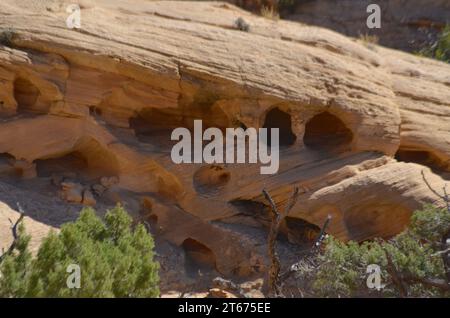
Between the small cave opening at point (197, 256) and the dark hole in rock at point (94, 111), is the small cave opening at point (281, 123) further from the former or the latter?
the dark hole in rock at point (94, 111)

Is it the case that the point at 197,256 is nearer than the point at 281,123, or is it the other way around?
the point at 197,256

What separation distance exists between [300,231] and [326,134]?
6.59 feet

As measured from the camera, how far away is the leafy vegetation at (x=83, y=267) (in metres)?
7.96

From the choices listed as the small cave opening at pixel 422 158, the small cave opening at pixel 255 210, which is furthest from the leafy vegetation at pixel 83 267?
the small cave opening at pixel 422 158

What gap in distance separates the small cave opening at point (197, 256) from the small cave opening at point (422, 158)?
4.14 metres

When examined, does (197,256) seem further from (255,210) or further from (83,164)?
(83,164)

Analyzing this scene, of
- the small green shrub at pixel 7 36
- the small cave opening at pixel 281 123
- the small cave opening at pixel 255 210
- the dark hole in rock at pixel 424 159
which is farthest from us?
the small cave opening at pixel 281 123

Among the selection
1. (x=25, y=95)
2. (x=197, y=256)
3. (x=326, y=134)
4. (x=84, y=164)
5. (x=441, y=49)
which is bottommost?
(x=197, y=256)

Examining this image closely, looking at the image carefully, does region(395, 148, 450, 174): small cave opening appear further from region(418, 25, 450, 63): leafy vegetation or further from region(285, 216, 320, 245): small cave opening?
region(418, 25, 450, 63): leafy vegetation

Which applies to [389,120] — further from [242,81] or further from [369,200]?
[242,81]

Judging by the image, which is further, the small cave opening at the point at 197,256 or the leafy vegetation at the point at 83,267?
→ the small cave opening at the point at 197,256

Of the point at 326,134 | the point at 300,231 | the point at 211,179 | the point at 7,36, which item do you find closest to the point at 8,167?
the point at 7,36

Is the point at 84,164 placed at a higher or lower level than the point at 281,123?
lower

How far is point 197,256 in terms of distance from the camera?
1280 centimetres
